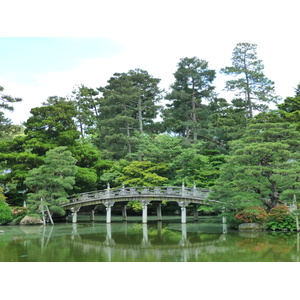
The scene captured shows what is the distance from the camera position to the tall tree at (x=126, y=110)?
121 ft

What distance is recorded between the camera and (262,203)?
1853 cm

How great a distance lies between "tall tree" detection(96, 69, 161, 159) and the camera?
36.8 metres

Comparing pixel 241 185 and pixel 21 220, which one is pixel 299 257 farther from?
pixel 21 220

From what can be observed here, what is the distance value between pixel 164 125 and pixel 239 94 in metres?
8.53

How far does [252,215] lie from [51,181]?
1408 centimetres

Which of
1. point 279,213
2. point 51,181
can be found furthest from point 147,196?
point 279,213

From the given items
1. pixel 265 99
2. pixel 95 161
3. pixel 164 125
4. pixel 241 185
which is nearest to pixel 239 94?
pixel 265 99

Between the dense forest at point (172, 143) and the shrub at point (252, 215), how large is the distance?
35cm

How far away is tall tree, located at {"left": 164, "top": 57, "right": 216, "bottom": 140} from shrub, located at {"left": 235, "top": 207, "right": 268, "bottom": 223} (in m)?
17.3

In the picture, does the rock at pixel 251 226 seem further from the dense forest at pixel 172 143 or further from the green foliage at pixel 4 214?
the green foliage at pixel 4 214

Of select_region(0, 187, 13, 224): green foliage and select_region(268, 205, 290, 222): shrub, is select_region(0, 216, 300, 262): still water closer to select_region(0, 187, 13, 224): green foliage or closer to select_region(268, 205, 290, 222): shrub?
select_region(268, 205, 290, 222): shrub

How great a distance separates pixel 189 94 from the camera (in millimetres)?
36469

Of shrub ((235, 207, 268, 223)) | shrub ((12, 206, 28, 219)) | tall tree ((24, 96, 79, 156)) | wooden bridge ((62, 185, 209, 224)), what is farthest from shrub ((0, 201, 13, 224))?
shrub ((235, 207, 268, 223))

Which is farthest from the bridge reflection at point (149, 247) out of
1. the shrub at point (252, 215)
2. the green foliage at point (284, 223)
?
the green foliage at point (284, 223)
